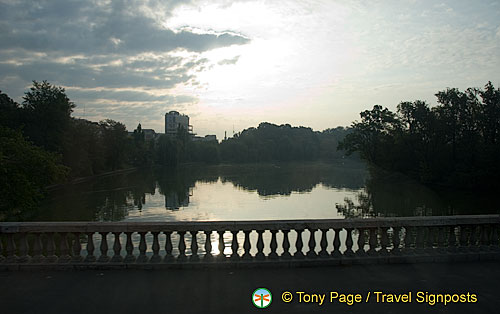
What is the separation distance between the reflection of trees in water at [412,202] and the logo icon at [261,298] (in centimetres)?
2724

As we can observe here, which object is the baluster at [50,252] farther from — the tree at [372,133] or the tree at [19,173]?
the tree at [372,133]

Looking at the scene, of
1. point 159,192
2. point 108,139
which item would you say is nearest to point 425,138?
point 159,192

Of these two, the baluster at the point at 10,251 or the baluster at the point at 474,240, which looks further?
the baluster at the point at 474,240

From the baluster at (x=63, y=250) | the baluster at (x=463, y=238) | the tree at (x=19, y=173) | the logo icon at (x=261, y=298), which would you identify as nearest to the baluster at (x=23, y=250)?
the baluster at (x=63, y=250)

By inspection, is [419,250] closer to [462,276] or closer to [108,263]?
[462,276]

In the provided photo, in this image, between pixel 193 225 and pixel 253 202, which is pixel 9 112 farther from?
pixel 193 225

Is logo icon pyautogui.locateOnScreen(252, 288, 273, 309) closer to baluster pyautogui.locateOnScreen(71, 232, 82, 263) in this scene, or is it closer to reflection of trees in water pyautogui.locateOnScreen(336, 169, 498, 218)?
baluster pyautogui.locateOnScreen(71, 232, 82, 263)

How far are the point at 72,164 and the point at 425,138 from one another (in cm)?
4646

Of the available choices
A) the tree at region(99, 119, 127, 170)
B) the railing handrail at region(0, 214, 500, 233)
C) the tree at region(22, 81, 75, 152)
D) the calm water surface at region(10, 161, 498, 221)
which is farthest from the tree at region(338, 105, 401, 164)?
the railing handrail at region(0, 214, 500, 233)

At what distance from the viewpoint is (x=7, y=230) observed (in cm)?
605

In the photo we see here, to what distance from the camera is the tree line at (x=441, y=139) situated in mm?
41119

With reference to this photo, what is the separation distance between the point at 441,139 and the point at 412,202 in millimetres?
14006

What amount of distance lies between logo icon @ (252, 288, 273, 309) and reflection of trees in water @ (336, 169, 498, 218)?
89.4 feet

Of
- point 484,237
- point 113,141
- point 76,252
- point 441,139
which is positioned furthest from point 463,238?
point 113,141
